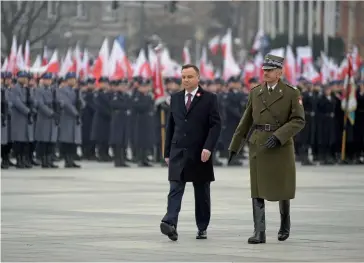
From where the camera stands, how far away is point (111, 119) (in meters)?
36.3

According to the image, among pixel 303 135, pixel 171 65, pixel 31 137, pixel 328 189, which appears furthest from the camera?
pixel 171 65

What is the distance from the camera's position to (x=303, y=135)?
119 feet

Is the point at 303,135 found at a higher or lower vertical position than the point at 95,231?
lower

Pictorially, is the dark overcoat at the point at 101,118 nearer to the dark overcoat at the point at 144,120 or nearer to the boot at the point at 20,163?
the dark overcoat at the point at 144,120

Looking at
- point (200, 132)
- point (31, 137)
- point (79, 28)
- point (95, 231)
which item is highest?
point (200, 132)

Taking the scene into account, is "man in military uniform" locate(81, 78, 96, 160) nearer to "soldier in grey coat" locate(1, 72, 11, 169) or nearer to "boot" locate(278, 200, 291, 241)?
"soldier in grey coat" locate(1, 72, 11, 169)

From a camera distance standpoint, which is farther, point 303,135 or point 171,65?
point 171,65

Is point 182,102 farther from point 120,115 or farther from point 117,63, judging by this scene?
point 117,63

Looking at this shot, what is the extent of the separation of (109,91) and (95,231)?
805 inches

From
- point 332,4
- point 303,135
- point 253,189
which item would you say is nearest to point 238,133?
point 253,189

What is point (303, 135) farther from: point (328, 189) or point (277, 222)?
point (277, 222)

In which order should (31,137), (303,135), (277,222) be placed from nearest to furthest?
(277,222)
(31,137)
(303,135)

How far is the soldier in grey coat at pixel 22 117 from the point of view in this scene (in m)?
32.4

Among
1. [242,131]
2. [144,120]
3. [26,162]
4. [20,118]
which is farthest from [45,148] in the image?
[242,131]
